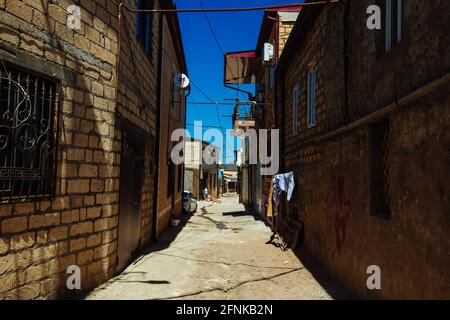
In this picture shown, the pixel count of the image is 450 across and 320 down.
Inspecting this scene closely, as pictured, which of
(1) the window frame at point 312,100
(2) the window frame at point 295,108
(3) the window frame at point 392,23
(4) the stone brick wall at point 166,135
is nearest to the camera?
(3) the window frame at point 392,23

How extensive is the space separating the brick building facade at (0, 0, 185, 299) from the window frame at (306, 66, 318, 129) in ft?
12.3

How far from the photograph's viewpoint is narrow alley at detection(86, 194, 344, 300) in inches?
212

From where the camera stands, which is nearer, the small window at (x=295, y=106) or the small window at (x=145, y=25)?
the small window at (x=145, y=25)

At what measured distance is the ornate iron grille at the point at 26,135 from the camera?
3.78m

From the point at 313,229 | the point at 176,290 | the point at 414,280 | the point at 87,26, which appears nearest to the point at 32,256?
the point at 176,290

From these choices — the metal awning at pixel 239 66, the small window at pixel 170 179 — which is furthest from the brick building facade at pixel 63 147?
the metal awning at pixel 239 66

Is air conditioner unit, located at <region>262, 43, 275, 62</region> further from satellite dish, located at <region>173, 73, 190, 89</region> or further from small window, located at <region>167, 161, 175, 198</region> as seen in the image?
small window, located at <region>167, 161, 175, 198</region>

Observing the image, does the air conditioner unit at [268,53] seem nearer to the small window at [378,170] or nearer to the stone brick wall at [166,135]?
the stone brick wall at [166,135]

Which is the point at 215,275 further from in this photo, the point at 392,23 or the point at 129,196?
the point at 392,23

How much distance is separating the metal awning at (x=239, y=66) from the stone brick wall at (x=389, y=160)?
35.4ft

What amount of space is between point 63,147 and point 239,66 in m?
15.8

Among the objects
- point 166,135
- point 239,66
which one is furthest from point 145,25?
point 239,66

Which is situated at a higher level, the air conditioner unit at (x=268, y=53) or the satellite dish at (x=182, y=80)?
the air conditioner unit at (x=268, y=53)

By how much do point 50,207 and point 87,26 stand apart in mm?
2413
